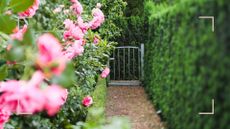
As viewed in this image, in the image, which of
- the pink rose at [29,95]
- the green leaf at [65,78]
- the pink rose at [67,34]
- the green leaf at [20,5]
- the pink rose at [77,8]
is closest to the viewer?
the pink rose at [29,95]

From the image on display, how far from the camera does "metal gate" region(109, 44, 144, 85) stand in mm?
13422

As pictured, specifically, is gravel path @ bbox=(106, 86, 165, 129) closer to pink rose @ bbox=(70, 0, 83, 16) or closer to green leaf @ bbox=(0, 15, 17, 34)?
pink rose @ bbox=(70, 0, 83, 16)

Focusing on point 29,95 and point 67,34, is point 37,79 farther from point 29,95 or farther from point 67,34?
point 67,34

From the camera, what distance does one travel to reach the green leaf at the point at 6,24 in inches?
118

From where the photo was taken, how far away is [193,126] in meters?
4.51

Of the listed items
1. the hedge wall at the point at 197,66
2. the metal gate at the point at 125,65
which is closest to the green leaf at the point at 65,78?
the hedge wall at the point at 197,66

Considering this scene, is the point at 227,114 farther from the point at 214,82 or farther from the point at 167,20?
the point at 167,20

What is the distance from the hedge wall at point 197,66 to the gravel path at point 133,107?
3.37 feet

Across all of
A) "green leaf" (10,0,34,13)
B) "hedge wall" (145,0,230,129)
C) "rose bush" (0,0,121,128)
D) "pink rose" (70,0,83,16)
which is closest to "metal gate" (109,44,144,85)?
"rose bush" (0,0,121,128)

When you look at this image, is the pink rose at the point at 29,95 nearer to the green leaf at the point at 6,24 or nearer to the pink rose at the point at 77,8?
the green leaf at the point at 6,24

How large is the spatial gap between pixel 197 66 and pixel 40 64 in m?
3.10

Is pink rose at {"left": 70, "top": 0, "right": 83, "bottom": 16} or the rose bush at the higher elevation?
pink rose at {"left": 70, "top": 0, "right": 83, "bottom": 16}

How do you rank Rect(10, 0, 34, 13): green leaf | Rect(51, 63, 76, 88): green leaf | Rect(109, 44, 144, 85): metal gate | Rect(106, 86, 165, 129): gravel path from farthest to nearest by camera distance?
Rect(109, 44, 144, 85): metal gate, Rect(106, 86, 165, 129): gravel path, Rect(10, 0, 34, 13): green leaf, Rect(51, 63, 76, 88): green leaf

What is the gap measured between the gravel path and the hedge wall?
1.03 metres
